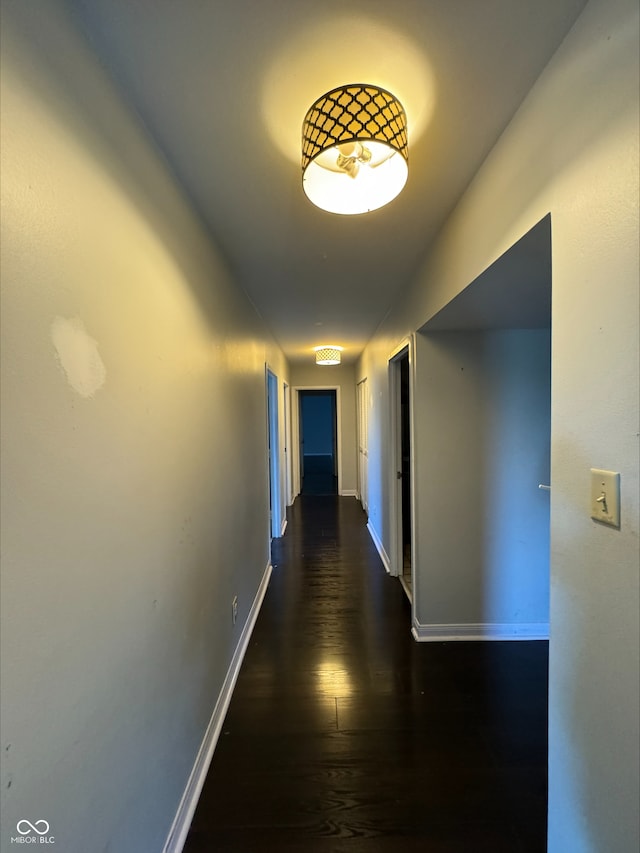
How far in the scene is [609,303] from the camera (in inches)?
28.3

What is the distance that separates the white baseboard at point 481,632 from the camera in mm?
2260

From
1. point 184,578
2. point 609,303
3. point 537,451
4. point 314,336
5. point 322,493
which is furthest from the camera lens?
point 322,493

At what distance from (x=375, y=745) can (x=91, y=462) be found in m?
1.72

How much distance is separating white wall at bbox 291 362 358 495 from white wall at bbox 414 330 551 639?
4120 millimetres

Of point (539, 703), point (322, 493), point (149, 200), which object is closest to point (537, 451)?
point (539, 703)

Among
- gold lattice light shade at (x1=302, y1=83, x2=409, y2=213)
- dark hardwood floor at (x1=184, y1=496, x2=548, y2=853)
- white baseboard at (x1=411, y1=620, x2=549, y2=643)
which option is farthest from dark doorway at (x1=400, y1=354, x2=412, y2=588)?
gold lattice light shade at (x1=302, y1=83, x2=409, y2=213)

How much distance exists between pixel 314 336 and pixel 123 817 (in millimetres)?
3698

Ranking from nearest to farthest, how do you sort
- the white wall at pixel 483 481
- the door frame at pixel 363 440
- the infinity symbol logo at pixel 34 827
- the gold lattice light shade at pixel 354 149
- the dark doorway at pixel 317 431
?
1. the infinity symbol logo at pixel 34 827
2. the gold lattice light shade at pixel 354 149
3. the white wall at pixel 483 481
4. the door frame at pixel 363 440
5. the dark doorway at pixel 317 431

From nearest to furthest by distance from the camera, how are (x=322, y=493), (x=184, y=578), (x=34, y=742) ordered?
(x=34, y=742) → (x=184, y=578) → (x=322, y=493)

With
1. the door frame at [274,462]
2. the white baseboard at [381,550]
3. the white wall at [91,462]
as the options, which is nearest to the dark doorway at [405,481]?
the white baseboard at [381,550]

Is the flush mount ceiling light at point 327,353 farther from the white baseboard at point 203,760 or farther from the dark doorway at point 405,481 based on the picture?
the white baseboard at point 203,760

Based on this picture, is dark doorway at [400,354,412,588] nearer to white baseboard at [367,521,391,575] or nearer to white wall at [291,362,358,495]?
white baseboard at [367,521,391,575]

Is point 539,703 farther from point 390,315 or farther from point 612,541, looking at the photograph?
point 390,315

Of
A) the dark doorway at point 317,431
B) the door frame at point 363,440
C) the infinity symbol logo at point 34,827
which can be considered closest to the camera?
the infinity symbol logo at point 34,827
